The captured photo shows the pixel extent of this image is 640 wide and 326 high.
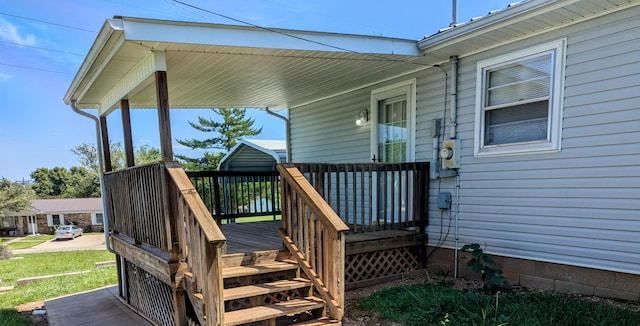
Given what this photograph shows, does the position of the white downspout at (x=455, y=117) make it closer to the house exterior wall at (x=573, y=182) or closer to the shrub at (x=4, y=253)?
the house exterior wall at (x=573, y=182)

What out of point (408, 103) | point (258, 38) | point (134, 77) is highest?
point (258, 38)

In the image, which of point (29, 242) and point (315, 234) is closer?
point (315, 234)

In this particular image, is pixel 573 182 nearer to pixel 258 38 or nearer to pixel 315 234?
pixel 315 234

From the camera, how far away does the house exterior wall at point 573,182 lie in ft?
10.4

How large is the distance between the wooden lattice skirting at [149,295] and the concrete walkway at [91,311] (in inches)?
6.0

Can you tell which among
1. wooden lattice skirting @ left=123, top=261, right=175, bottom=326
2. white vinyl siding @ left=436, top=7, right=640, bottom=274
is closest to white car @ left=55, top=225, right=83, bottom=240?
wooden lattice skirting @ left=123, top=261, right=175, bottom=326

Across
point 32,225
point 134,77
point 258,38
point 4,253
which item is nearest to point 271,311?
point 258,38

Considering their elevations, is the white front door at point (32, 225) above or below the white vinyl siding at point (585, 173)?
below

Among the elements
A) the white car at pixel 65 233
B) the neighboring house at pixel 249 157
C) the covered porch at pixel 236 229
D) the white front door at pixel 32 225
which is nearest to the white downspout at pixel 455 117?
the covered porch at pixel 236 229

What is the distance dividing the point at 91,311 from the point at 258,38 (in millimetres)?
4927

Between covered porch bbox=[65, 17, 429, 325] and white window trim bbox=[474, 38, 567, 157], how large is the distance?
32.4 inches

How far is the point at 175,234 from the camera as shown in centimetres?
332

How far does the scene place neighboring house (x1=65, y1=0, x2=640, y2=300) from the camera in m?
3.20

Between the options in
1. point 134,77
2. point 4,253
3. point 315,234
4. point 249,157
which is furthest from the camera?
point 4,253
